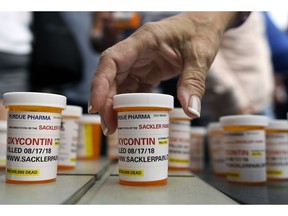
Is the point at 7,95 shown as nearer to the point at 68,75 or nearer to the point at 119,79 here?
the point at 119,79

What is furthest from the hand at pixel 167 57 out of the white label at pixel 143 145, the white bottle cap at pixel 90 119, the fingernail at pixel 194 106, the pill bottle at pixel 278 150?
the white bottle cap at pixel 90 119

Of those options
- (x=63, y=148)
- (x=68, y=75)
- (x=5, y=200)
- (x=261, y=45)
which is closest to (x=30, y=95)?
(x=5, y=200)

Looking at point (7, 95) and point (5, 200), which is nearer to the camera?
point (5, 200)

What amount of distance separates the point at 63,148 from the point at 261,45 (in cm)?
172

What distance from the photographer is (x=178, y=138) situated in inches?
47.5

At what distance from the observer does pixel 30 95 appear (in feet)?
2.71

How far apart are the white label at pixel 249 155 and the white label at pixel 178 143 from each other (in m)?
0.22

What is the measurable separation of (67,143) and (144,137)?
45 centimetres

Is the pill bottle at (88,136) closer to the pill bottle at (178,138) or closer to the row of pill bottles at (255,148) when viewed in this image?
the pill bottle at (178,138)

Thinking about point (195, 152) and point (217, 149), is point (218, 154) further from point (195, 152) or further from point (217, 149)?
point (195, 152)

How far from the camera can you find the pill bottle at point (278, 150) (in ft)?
3.63

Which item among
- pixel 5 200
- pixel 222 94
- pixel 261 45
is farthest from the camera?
pixel 261 45

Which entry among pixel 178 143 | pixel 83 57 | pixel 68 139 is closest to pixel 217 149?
pixel 178 143

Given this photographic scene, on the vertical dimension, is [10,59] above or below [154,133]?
above
